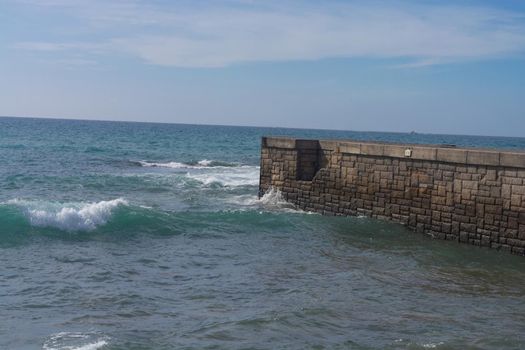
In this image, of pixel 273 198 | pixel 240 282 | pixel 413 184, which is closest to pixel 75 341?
pixel 240 282

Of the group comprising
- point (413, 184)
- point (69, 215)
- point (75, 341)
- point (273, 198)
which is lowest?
point (75, 341)

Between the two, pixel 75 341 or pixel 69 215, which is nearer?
pixel 75 341

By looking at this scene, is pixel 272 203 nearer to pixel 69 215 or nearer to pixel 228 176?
pixel 69 215

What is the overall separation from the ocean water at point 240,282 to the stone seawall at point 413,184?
1.48 feet

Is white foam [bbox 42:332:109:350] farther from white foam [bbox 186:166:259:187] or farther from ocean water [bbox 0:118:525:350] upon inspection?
white foam [bbox 186:166:259:187]

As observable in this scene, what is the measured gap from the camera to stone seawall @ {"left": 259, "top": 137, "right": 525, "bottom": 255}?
13180 millimetres

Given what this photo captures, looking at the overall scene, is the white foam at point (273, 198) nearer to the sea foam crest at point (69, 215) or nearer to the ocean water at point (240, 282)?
the ocean water at point (240, 282)

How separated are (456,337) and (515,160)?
6.02 m

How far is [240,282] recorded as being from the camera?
1058 centimetres

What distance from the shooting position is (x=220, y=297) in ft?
31.7

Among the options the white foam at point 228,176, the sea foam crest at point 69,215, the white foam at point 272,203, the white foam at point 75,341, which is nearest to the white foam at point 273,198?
the white foam at point 272,203

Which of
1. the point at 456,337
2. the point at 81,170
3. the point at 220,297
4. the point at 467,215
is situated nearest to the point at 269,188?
the point at 467,215

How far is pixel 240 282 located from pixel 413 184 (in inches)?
245

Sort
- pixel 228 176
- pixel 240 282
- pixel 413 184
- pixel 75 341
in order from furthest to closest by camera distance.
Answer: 1. pixel 228 176
2. pixel 413 184
3. pixel 240 282
4. pixel 75 341
